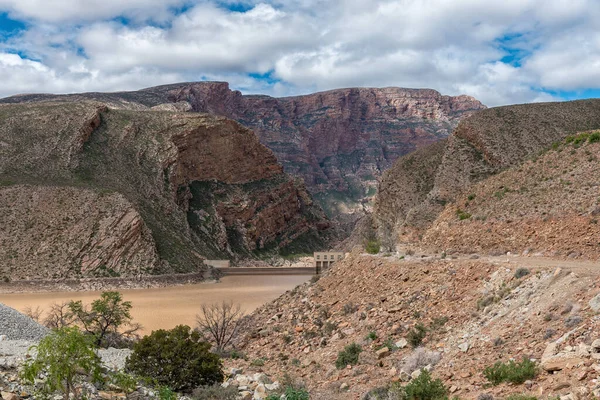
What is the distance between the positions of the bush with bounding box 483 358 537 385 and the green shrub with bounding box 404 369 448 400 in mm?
954

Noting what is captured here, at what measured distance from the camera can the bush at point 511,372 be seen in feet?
34.2

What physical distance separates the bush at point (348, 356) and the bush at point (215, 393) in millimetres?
3113

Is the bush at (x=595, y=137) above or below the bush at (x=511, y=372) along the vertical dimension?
above

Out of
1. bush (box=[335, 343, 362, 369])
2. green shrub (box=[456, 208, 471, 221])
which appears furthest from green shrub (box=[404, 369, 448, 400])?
green shrub (box=[456, 208, 471, 221])

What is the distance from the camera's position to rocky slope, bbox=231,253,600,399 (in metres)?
11.0

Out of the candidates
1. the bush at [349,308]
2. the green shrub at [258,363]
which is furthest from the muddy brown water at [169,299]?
the bush at [349,308]

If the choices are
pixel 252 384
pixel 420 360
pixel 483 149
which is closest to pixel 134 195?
pixel 483 149

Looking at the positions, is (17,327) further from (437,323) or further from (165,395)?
(437,323)


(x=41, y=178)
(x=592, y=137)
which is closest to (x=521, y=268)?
(x=592, y=137)

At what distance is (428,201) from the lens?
1818 inches

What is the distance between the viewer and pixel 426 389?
448 inches

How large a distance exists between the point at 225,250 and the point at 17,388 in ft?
320

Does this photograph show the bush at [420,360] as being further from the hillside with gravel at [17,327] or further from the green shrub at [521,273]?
the hillside with gravel at [17,327]

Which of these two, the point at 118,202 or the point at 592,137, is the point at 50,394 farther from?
the point at 118,202
